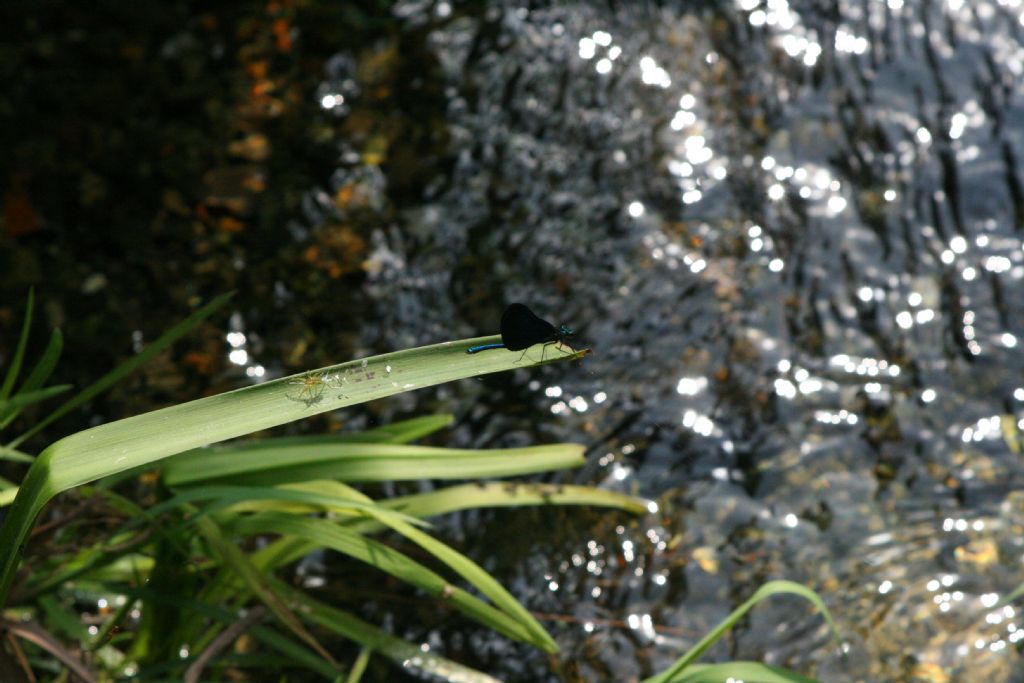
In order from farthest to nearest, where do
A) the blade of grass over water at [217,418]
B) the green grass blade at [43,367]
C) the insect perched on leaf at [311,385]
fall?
the green grass blade at [43,367]
the insect perched on leaf at [311,385]
the blade of grass over water at [217,418]

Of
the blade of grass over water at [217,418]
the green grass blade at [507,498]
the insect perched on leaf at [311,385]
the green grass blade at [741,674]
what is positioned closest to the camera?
the blade of grass over water at [217,418]

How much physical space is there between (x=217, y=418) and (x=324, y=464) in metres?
0.64

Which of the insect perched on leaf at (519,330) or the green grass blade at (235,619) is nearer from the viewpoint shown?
the insect perched on leaf at (519,330)

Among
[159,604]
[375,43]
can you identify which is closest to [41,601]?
[159,604]

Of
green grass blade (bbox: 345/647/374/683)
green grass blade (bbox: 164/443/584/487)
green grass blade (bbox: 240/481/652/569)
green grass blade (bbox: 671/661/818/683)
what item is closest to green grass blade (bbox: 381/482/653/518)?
green grass blade (bbox: 240/481/652/569)

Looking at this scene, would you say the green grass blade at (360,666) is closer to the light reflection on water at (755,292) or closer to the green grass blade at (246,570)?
the green grass blade at (246,570)

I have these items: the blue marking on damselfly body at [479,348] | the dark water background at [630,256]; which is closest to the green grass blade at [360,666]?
the dark water background at [630,256]

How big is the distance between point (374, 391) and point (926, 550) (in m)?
1.49

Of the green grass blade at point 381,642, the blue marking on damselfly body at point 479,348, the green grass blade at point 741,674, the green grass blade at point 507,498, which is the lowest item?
the green grass blade at point 381,642

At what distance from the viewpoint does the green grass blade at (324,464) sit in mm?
1690

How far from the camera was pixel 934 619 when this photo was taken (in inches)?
77.0

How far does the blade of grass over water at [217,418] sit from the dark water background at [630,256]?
39.3 inches

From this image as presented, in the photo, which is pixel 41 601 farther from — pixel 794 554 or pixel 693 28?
pixel 693 28

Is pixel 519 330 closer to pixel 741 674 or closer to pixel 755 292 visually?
pixel 741 674
